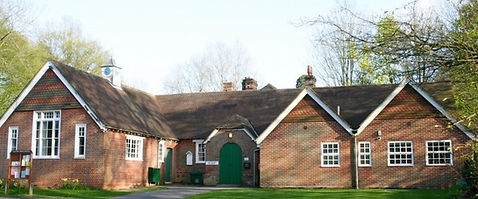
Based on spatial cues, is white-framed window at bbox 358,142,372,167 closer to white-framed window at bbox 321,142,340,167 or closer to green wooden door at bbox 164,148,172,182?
white-framed window at bbox 321,142,340,167

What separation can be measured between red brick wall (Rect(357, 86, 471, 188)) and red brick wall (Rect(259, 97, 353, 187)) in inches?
38.0

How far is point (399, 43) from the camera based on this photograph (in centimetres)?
855

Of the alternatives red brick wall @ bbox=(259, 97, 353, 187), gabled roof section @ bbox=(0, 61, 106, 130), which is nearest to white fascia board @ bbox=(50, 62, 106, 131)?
gabled roof section @ bbox=(0, 61, 106, 130)

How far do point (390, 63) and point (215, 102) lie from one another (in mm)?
25980

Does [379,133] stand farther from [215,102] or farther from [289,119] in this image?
[215,102]

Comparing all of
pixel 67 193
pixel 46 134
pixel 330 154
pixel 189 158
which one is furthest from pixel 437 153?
pixel 46 134

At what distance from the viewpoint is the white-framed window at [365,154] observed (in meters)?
25.4

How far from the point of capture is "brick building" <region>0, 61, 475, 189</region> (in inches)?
979

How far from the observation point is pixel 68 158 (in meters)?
25.7

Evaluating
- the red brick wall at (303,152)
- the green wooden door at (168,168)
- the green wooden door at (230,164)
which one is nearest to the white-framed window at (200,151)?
the green wooden door at (168,168)

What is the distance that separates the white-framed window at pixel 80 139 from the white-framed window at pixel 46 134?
3.42ft

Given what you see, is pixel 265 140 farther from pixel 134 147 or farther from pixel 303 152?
pixel 134 147

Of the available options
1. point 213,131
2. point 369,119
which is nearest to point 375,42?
point 369,119

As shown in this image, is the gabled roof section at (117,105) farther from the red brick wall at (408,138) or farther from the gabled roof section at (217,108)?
the red brick wall at (408,138)
